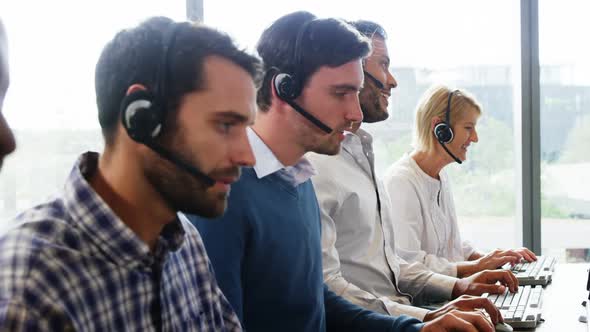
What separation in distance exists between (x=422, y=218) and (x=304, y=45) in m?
1.20

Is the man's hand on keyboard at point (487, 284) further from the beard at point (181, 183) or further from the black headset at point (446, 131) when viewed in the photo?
the beard at point (181, 183)

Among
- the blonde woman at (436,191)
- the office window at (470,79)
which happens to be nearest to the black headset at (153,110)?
the blonde woman at (436,191)

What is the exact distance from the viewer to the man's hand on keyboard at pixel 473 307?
4.89 ft

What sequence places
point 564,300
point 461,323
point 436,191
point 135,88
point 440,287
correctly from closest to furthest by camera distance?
point 135,88 < point 461,323 < point 564,300 < point 440,287 < point 436,191

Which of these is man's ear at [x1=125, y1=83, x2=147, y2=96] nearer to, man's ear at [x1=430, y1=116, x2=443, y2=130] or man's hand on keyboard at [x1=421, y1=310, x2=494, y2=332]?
man's hand on keyboard at [x1=421, y1=310, x2=494, y2=332]

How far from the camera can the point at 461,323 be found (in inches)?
53.6

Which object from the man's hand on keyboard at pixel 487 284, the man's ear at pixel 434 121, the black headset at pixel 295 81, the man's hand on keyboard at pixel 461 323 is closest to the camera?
the man's hand on keyboard at pixel 461 323

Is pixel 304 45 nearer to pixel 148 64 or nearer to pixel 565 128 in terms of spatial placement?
pixel 148 64

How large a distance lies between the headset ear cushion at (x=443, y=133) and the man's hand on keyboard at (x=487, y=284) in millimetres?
800

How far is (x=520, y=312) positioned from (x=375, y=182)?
537 millimetres

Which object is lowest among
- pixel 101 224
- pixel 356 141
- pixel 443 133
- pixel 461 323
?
pixel 461 323

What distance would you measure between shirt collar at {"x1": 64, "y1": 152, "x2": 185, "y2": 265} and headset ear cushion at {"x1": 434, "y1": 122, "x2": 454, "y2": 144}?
1.92 m

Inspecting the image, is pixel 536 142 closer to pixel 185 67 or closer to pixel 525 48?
pixel 525 48

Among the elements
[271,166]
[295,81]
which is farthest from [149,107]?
[295,81]
